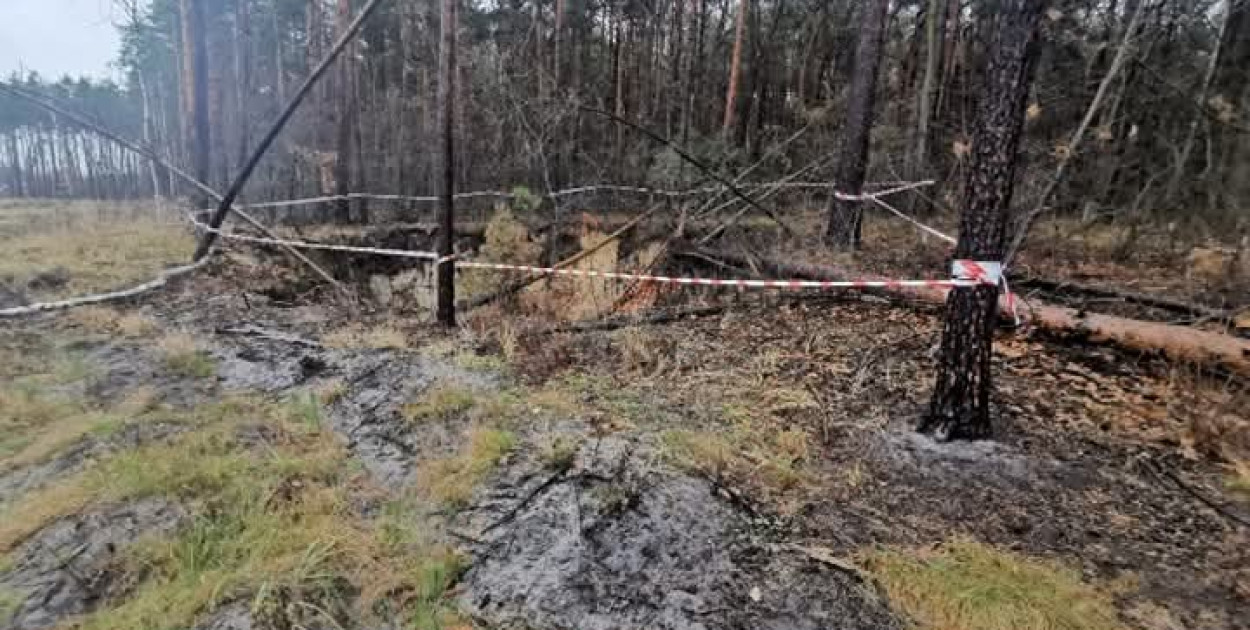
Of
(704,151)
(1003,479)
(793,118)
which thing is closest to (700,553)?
(1003,479)

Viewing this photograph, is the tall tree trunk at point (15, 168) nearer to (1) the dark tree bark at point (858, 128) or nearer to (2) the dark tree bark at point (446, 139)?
(2) the dark tree bark at point (446, 139)

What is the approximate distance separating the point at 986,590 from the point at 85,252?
11464mm

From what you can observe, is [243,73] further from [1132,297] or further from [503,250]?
[1132,297]

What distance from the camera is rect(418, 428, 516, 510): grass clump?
128 inches

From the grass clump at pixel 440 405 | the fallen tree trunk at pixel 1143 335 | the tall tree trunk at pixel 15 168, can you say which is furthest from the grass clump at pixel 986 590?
the tall tree trunk at pixel 15 168

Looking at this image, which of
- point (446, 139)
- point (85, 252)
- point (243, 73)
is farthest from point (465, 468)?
point (243, 73)

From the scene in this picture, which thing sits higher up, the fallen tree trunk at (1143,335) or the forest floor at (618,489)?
the fallen tree trunk at (1143,335)

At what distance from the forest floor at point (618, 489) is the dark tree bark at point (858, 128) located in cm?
318

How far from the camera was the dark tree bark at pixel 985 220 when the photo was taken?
10.0 ft

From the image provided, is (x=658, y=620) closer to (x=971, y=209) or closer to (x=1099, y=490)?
(x=1099, y=490)

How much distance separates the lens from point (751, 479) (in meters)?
3.31

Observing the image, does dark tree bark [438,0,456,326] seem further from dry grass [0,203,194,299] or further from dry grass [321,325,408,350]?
dry grass [0,203,194,299]

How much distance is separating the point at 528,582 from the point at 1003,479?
8.41 feet

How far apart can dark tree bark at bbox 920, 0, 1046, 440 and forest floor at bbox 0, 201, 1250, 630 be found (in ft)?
0.82
